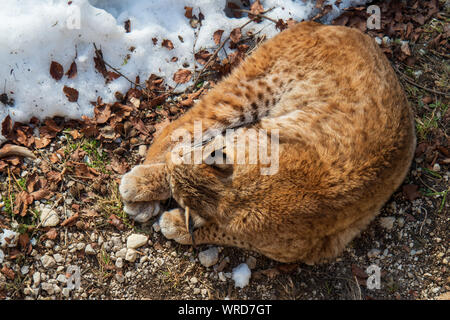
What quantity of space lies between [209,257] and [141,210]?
781mm

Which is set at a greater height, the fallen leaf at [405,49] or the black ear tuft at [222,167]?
the black ear tuft at [222,167]

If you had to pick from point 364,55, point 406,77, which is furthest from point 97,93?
point 406,77

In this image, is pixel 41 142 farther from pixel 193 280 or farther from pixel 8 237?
pixel 193 280

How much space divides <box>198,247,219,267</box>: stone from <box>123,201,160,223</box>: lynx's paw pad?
597mm

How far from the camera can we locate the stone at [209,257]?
4.07 meters

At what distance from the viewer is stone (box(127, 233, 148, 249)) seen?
406cm

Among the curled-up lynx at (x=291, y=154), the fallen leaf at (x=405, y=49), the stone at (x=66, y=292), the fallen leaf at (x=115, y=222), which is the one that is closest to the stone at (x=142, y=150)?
the curled-up lynx at (x=291, y=154)

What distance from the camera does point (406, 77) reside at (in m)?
4.82

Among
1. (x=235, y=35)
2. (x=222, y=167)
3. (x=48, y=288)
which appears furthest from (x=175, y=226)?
(x=235, y=35)

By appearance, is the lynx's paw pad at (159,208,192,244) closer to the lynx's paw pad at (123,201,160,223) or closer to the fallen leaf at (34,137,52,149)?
the lynx's paw pad at (123,201,160,223)

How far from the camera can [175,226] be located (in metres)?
3.99

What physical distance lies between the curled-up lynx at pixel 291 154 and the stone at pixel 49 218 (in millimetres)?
696

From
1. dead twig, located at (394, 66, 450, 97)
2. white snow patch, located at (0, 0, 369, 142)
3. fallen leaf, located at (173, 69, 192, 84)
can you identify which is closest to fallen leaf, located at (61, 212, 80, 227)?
white snow patch, located at (0, 0, 369, 142)

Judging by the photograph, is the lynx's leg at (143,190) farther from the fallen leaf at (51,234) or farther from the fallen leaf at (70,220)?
the fallen leaf at (51,234)
